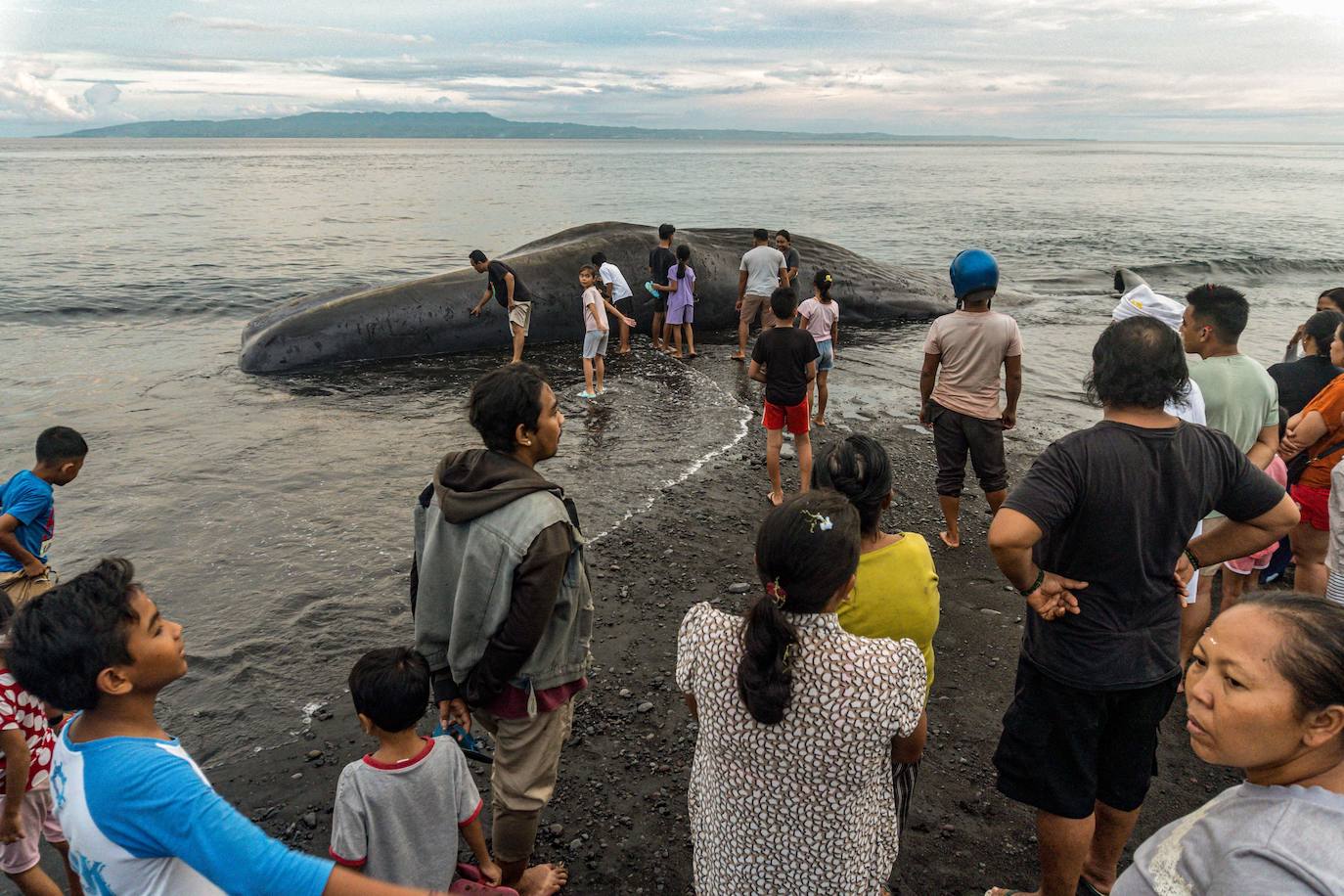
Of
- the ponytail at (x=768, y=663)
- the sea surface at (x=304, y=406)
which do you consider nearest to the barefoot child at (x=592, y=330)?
the sea surface at (x=304, y=406)

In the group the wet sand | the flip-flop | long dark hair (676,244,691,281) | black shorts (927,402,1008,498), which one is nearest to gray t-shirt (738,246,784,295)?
long dark hair (676,244,691,281)

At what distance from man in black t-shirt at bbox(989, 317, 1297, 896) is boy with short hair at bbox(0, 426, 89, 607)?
4416 millimetres

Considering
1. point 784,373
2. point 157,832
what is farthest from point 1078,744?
point 784,373

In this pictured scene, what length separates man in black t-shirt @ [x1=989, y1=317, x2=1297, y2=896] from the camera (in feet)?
9.14

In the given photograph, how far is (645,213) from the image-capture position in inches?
1823

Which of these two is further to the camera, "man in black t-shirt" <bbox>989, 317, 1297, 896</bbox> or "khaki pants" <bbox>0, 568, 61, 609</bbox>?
"khaki pants" <bbox>0, 568, 61, 609</bbox>

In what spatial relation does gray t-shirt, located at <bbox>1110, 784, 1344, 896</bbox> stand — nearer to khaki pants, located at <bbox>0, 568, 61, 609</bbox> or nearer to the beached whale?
khaki pants, located at <bbox>0, 568, 61, 609</bbox>

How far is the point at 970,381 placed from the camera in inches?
238

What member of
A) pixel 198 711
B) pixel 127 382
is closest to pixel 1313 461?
pixel 198 711

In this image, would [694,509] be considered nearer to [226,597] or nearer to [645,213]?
[226,597]

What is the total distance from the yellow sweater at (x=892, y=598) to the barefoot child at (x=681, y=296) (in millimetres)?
10241

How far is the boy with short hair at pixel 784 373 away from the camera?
691cm

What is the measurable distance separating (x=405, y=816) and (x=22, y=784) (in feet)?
4.69

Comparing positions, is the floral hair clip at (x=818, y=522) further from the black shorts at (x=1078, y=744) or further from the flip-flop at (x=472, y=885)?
the flip-flop at (x=472, y=885)
